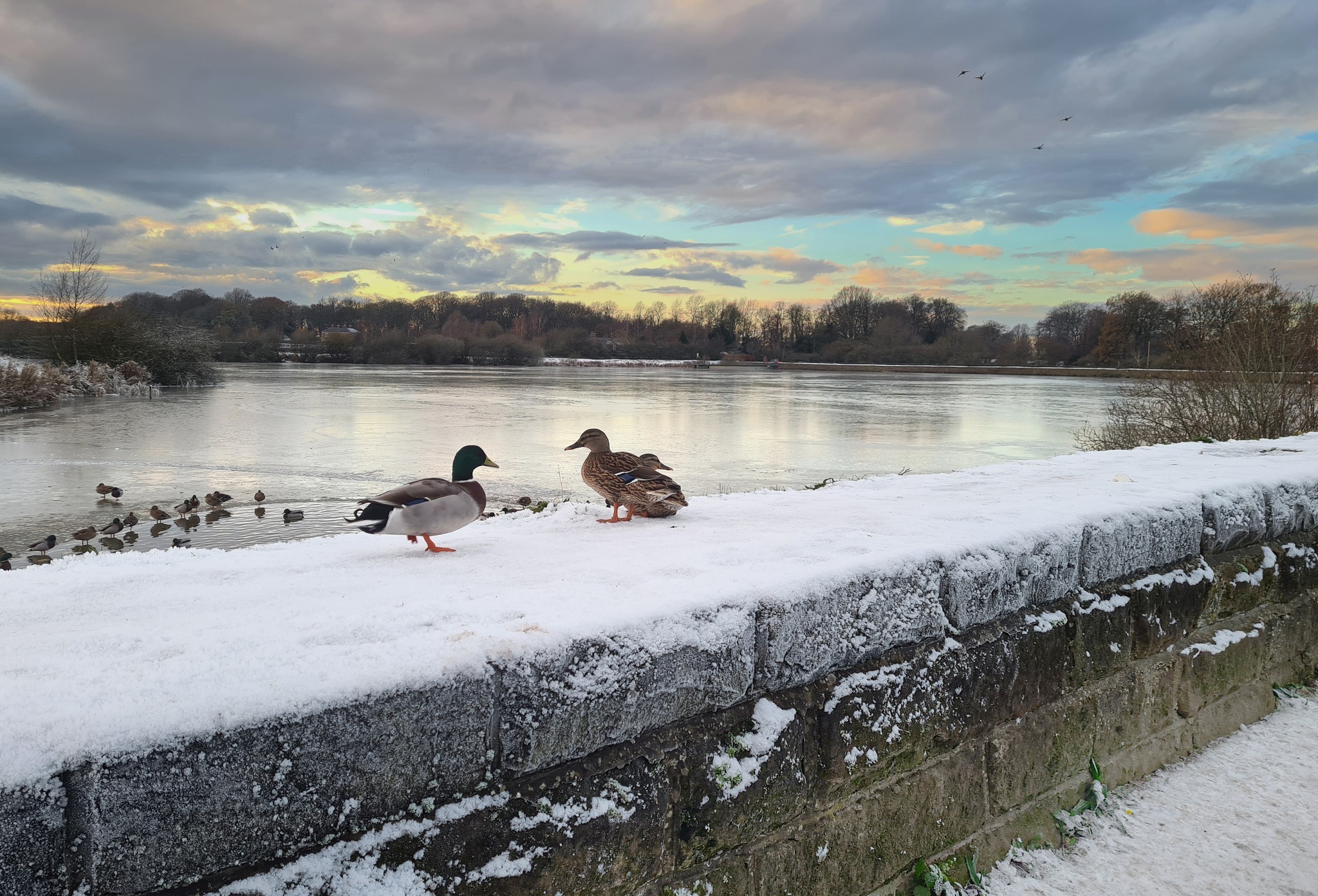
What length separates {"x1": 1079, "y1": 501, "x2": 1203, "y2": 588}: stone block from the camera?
2729mm

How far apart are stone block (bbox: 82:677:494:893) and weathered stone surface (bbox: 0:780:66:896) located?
0.11 ft

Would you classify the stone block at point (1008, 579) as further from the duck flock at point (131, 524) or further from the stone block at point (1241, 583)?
the duck flock at point (131, 524)

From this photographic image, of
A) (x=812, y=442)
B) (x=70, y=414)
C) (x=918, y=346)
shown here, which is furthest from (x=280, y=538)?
(x=918, y=346)

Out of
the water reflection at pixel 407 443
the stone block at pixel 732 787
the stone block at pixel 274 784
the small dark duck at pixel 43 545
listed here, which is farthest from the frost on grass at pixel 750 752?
the small dark duck at pixel 43 545

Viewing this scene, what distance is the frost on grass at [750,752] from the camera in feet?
5.99

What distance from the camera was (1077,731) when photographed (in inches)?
106

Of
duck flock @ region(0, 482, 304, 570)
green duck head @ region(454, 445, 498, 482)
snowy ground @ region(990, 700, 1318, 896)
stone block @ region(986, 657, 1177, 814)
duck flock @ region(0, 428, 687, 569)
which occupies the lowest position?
duck flock @ region(0, 482, 304, 570)

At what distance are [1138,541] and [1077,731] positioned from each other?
75 centimetres

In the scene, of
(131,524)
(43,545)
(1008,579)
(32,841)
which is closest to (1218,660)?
(1008,579)

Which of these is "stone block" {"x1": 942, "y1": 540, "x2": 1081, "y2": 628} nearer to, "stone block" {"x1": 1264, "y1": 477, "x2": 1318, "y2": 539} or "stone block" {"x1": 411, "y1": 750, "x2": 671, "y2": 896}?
"stone block" {"x1": 411, "y1": 750, "x2": 671, "y2": 896}

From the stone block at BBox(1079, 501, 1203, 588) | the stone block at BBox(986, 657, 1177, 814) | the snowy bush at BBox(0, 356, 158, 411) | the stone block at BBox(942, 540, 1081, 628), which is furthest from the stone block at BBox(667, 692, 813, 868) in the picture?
the snowy bush at BBox(0, 356, 158, 411)

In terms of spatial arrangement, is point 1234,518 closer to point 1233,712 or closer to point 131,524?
point 1233,712

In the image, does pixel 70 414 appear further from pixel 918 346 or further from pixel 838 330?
pixel 838 330

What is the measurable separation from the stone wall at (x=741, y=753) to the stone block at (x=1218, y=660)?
2 centimetres
